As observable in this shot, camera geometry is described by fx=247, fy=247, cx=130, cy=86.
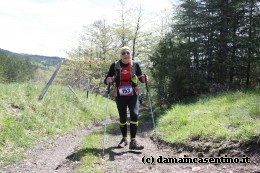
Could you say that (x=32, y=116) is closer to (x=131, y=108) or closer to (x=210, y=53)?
(x=131, y=108)

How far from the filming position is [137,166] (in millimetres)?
6004

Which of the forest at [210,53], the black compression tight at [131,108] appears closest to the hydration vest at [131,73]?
the black compression tight at [131,108]

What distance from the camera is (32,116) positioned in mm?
10430

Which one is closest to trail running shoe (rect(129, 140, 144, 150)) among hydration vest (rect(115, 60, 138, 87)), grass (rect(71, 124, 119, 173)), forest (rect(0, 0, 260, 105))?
grass (rect(71, 124, 119, 173))

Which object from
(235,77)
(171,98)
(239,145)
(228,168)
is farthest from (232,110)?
(235,77)

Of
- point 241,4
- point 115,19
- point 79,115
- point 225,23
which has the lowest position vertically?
point 79,115

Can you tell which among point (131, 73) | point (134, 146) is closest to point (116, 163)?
point (134, 146)

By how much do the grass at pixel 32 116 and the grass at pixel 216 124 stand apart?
4.76 meters

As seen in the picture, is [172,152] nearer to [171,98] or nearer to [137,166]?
[137,166]

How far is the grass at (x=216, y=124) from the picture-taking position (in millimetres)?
6880

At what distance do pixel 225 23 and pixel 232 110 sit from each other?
11.0 meters

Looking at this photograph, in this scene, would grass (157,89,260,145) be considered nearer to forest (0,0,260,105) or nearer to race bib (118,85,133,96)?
race bib (118,85,133,96)

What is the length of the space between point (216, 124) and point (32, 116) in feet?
24.1

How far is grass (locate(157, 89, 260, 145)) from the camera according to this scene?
6880mm
